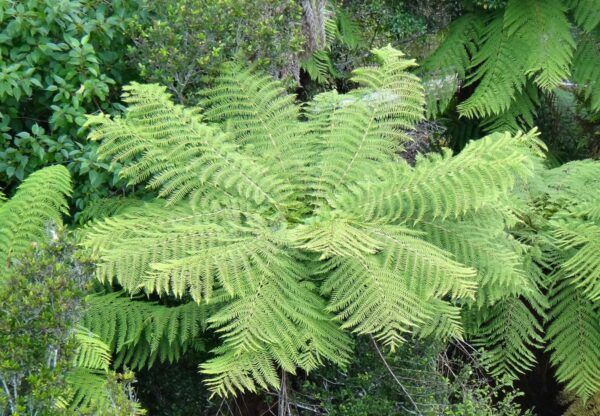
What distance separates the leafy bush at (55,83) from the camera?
4195mm

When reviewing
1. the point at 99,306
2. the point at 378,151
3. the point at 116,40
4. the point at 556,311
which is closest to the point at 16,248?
the point at 99,306

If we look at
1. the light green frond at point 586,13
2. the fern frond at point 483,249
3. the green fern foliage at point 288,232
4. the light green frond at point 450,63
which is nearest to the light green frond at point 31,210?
the green fern foliage at point 288,232

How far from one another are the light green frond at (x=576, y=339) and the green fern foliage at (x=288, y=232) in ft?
1.52

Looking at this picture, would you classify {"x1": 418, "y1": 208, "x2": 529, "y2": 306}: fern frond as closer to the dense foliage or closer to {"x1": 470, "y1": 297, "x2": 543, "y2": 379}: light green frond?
the dense foliage

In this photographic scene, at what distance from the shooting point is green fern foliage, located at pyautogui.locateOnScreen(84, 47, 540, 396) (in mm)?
3295

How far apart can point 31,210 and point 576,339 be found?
2720 millimetres

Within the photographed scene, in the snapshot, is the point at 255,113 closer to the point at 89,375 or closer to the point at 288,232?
the point at 288,232

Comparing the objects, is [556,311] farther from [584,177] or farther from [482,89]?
[482,89]

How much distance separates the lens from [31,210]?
147 inches

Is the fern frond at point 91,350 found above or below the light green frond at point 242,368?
below

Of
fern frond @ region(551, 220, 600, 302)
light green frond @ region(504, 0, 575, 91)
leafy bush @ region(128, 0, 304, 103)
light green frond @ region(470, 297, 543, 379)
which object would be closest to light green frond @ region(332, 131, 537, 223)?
fern frond @ region(551, 220, 600, 302)

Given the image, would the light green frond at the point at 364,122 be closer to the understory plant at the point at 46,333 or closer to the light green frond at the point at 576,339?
the light green frond at the point at 576,339

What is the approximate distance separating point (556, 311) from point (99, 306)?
7.46 ft

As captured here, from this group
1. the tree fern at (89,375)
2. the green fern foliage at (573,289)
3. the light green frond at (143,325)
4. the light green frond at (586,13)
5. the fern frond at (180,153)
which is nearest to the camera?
the tree fern at (89,375)
